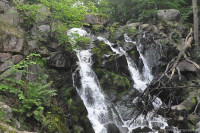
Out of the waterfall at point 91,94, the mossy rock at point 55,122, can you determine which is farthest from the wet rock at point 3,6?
the mossy rock at point 55,122

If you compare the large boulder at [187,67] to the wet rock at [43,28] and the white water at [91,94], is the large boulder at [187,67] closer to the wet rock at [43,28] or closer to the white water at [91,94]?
the white water at [91,94]

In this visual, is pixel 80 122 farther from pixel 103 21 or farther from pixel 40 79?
pixel 103 21

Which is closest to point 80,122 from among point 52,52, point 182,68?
point 52,52

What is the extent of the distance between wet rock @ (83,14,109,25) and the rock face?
587 cm

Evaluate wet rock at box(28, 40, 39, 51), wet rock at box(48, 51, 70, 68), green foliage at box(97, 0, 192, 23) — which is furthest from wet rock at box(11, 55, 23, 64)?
green foliage at box(97, 0, 192, 23)

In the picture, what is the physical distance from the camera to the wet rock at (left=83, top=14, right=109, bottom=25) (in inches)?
684

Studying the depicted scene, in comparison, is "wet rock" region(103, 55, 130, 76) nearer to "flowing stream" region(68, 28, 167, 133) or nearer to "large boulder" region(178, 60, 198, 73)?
"flowing stream" region(68, 28, 167, 133)

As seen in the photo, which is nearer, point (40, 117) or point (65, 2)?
point (40, 117)

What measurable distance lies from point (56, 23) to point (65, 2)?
1.40 metres

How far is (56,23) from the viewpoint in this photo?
924 cm

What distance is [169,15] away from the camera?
1697 cm

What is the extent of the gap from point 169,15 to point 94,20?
8199mm

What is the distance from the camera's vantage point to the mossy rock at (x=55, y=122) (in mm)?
5305

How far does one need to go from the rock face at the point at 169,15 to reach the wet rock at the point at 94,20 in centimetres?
587
